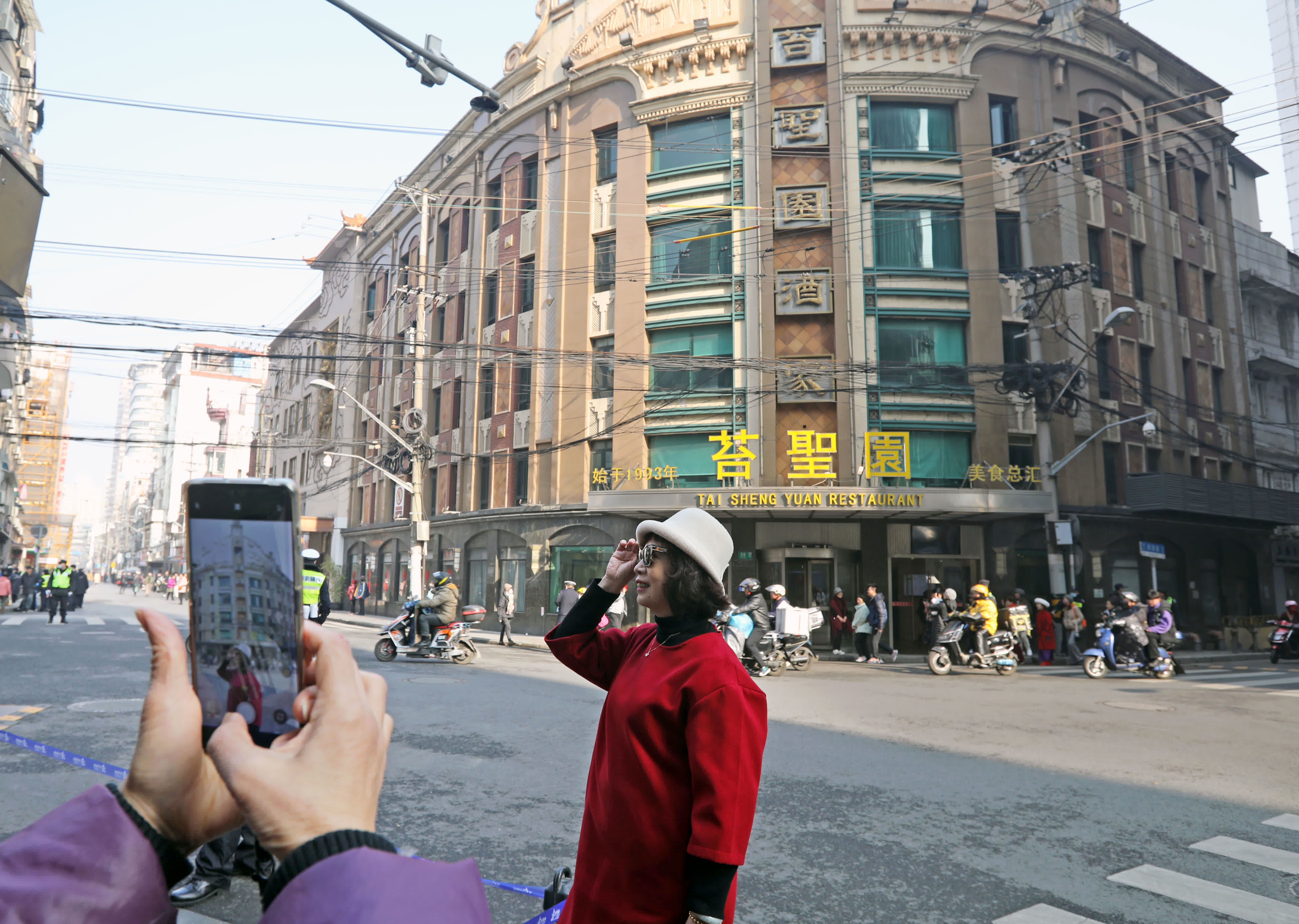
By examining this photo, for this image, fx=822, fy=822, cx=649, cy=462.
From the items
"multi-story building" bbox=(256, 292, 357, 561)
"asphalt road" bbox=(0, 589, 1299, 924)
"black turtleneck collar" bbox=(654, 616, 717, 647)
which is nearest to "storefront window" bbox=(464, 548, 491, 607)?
"multi-story building" bbox=(256, 292, 357, 561)

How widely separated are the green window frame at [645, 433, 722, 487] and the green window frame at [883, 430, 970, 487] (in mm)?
5012

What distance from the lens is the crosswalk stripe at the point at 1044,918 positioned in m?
3.83

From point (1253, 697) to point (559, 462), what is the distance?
18.9m

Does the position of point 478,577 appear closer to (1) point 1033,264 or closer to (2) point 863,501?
(2) point 863,501

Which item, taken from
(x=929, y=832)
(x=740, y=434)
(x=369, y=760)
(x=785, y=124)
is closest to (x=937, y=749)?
(x=929, y=832)

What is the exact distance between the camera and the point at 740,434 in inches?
925

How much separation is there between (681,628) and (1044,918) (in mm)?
2781

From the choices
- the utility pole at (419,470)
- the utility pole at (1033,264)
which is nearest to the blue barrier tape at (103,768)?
the utility pole at (419,470)

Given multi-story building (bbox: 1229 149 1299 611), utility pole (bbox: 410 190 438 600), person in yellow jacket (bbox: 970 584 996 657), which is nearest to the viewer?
person in yellow jacket (bbox: 970 584 996 657)

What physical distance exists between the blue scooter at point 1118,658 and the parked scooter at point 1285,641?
21.9 feet

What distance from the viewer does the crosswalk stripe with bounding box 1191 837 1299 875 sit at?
4715 mm

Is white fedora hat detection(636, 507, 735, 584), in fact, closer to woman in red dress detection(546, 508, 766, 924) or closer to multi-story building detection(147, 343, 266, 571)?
woman in red dress detection(546, 508, 766, 924)

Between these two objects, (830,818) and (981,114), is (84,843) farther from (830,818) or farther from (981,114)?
(981,114)

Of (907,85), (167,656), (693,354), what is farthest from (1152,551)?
(167,656)
